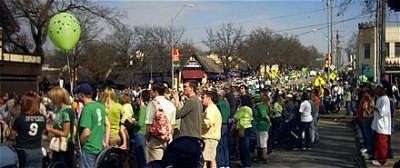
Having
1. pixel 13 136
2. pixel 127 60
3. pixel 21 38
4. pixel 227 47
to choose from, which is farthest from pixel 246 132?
pixel 127 60

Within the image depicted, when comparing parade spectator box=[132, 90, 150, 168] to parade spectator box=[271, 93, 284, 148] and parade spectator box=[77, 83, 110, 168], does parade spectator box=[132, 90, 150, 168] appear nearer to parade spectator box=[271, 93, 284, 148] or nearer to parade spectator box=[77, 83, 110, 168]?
parade spectator box=[77, 83, 110, 168]

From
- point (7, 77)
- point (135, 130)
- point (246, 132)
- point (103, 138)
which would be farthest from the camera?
point (7, 77)

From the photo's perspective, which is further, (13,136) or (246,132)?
(246,132)

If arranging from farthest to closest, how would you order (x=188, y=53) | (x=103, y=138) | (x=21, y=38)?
1. (x=188, y=53)
2. (x=21, y=38)
3. (x=103, y=138)

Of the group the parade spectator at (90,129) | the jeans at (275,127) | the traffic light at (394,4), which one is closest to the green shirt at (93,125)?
the parade spectator at (90,129)

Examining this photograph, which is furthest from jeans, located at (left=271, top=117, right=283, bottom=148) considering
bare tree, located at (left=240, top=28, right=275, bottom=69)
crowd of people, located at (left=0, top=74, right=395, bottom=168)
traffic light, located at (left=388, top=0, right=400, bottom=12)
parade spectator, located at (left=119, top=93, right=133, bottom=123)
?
bare tree, located at (left=240, top=28, right=275, bottom=69)

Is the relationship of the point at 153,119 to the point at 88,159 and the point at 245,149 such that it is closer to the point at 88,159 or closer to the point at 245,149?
the point at 88,159

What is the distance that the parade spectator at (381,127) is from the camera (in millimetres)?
12367

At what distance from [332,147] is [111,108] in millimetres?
8746

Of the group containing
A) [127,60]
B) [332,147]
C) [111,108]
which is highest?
[127,60]

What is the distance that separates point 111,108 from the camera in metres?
10.4

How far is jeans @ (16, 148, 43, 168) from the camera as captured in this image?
7.87 m

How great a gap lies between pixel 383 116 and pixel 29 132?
7.44 m

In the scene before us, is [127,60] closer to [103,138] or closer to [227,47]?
[227,47]
